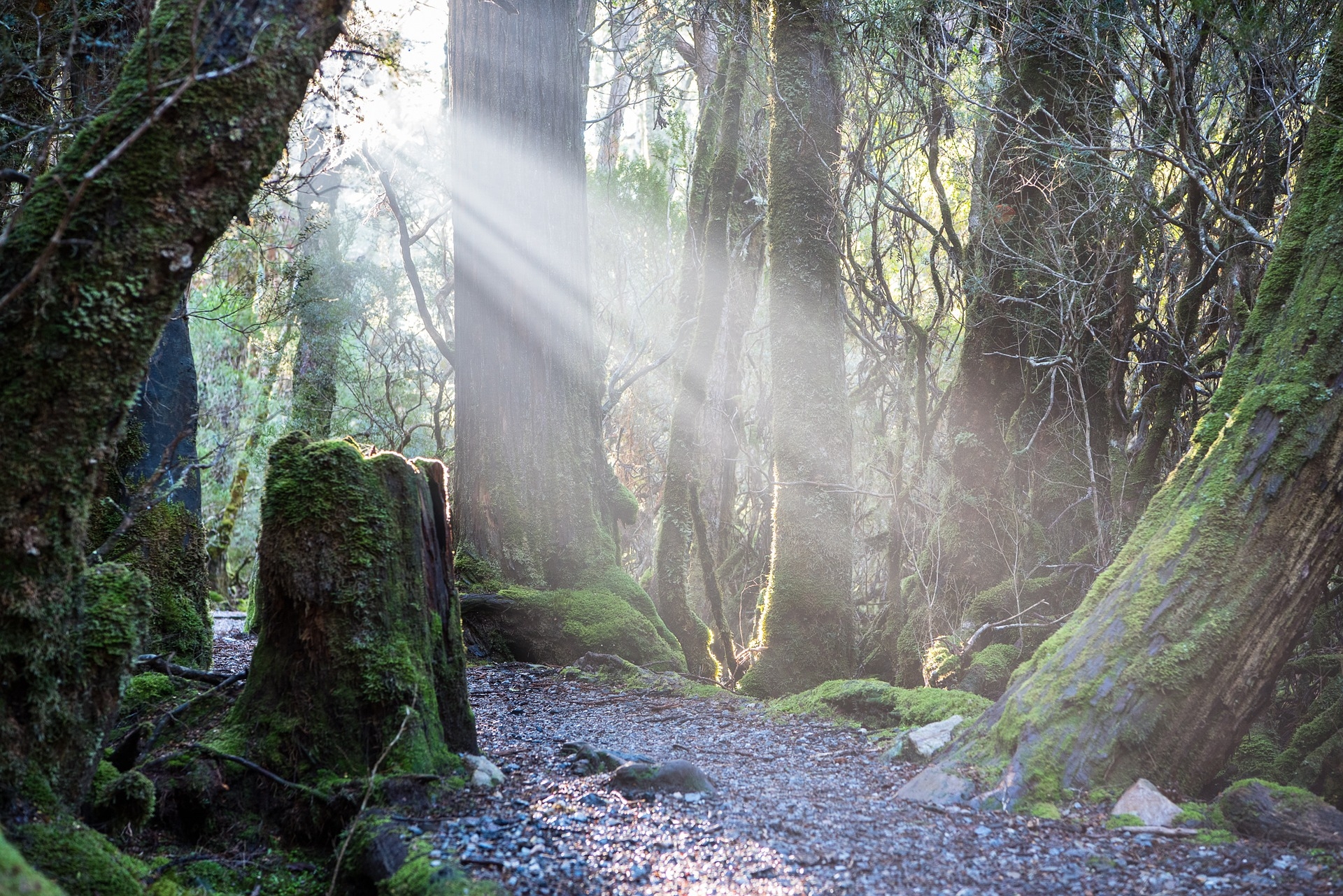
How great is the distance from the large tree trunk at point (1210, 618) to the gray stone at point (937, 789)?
0.08ft

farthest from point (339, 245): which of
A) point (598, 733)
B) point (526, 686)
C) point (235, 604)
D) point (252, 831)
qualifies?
point (252, 831)

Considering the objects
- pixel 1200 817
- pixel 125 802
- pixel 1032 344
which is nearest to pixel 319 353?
pixel 1032 344

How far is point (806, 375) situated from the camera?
7082 mm

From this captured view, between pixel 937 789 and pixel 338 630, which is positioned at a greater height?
pixel 338 630

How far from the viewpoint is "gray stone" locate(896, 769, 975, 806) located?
143 inches

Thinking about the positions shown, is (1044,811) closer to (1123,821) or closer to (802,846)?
(1123,821)

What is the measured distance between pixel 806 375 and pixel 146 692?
199 inches

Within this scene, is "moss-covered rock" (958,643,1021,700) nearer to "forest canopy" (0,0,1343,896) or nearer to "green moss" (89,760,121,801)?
"forest canopy" (0,0,1343,896)

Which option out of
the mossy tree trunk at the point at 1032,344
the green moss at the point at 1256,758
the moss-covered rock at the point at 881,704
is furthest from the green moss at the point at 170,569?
the green moss at the point at 1256,758

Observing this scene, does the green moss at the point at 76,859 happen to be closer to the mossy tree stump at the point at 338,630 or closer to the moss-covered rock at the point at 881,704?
the mossy tree stump at the point at 338,630

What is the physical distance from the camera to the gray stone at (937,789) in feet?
12.0

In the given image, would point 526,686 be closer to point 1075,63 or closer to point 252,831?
point 252,831

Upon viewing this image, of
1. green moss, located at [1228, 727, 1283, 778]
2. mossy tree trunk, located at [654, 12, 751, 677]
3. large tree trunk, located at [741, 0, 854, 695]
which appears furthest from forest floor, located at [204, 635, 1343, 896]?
mossy tree trunk, located at [654, 12, 751, 677]

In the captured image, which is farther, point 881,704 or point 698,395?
point 698,395
